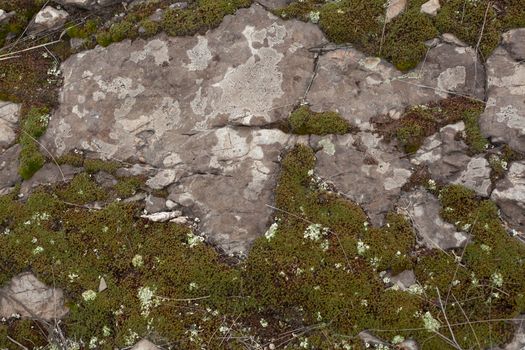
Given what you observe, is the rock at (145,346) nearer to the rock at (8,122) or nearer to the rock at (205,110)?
the rock at (205,110)

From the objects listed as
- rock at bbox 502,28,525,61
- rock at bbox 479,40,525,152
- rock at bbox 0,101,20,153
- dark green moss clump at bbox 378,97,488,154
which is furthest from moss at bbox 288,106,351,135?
rock at bbox 0,101,20,153

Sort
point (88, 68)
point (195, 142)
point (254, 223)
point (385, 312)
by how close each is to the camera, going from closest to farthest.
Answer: point (385, 312) < point (254, 223) < point (195, 142) < point (88, 68)

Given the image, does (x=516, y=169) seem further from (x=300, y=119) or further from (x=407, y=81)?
(x=300, y=119)

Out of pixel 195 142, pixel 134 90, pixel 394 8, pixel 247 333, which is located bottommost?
pixel 247 333

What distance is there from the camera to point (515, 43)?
23.2 feet

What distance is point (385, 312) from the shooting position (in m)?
6.07

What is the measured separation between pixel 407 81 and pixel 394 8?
1.23 meters

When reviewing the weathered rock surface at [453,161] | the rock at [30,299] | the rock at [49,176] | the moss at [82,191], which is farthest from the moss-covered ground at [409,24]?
the rock at [30,299]

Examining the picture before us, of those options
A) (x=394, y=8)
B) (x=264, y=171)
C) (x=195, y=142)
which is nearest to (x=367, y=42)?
(x=394, y=8)

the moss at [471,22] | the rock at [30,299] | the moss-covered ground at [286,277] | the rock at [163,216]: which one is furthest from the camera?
the moss at [471,22]

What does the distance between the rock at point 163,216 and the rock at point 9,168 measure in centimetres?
230

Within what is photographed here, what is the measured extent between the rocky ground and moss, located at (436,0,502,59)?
0.9 inches

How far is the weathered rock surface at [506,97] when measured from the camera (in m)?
6.60

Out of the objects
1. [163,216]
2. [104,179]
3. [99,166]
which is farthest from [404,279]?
[99,166]
